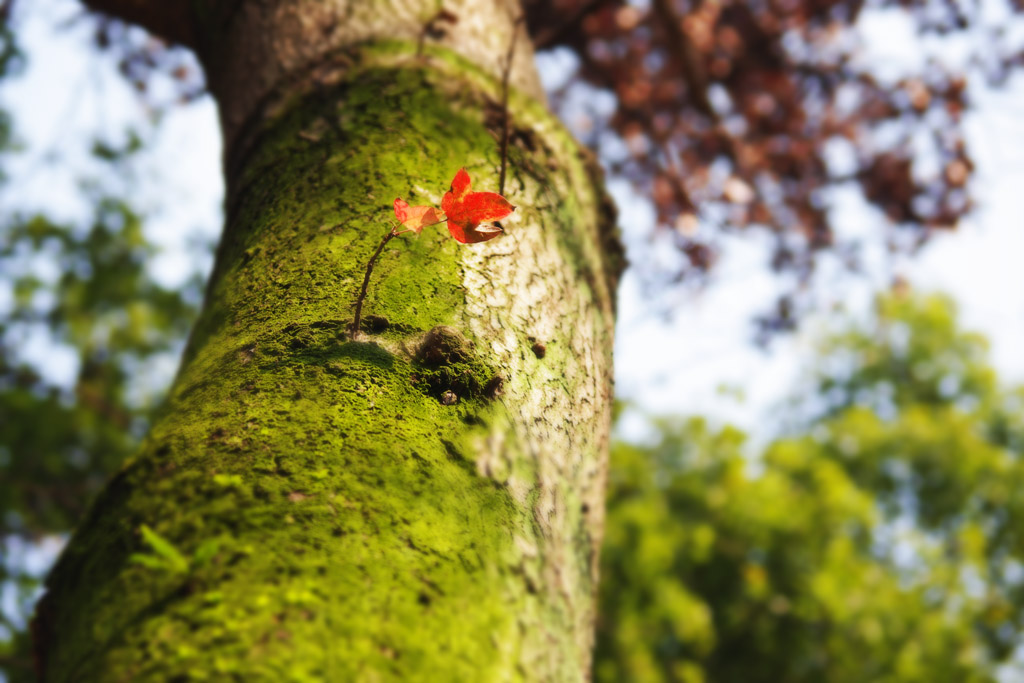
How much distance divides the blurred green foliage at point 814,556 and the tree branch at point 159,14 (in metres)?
5.73

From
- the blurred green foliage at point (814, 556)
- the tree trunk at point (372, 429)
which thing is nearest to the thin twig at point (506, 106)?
the tree trunk at point (372, 429)

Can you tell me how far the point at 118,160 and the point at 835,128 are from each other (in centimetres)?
685

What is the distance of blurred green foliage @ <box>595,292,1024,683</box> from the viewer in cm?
904

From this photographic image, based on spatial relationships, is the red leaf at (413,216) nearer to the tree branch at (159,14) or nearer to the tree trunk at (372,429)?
the tree trunk at (372,429)

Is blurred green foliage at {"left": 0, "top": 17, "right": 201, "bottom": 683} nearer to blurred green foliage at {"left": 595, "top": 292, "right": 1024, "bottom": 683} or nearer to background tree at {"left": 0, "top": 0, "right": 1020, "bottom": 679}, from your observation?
background tree at {"left": 0, "top": 0, "right": 1020, "bottom": 679}

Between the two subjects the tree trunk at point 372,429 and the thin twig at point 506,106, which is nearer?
the tree trunk at point 372,429

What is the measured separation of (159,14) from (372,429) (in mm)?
1980

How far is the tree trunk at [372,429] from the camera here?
2.20ft

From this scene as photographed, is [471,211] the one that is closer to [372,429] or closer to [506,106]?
[372,429]

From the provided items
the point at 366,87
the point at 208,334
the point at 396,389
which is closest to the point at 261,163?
the point at 366,87

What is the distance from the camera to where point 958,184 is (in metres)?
4.71

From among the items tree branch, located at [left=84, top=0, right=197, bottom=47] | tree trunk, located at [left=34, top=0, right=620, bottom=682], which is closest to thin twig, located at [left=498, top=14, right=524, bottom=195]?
tree trunk, located at [left=34, top=0, right=620, bottom=682]

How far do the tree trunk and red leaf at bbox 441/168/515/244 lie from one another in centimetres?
11

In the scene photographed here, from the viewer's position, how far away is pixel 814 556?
10.6 metres
